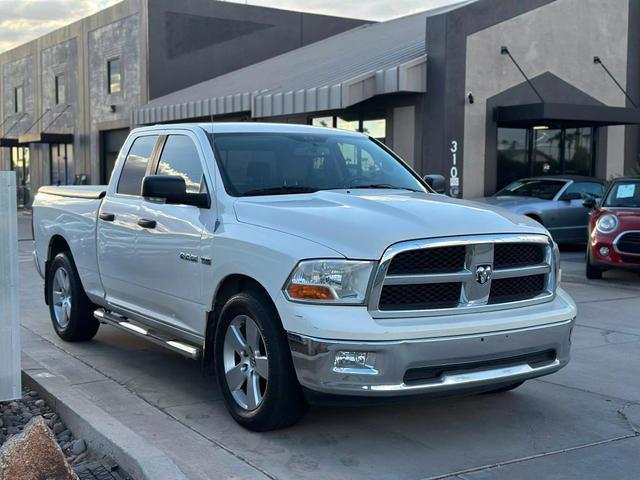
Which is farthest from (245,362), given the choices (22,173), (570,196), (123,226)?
(22,173)

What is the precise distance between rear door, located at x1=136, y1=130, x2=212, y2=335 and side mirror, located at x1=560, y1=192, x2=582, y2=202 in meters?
11.6

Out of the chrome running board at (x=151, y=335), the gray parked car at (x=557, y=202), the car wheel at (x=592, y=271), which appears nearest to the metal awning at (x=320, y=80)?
the gray parked car at (x=557, y=202)

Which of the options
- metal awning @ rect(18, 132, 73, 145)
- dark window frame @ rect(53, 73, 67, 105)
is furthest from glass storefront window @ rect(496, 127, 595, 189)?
dark window frame @ rect(53, 73, 67, 105)

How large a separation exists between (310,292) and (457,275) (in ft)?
2.76

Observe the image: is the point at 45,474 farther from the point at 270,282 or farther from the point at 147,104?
the point at 147,104

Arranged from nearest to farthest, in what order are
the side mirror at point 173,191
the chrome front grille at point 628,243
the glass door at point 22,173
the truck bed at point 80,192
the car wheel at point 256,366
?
the car wheel at point 256,366 < the side mirror at point 173,191 < the truck bed at point 80,192 < the chrome front grille at point 628,243 < the glass door at point 22,173

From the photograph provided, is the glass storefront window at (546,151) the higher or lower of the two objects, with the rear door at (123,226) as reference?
higher

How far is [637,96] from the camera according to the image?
73.2ft

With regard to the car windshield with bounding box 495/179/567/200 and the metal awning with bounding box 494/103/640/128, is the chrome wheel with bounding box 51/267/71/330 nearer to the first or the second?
the car windshield with bounding box 495/179/567/200

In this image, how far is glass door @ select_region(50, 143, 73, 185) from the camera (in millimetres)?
34969

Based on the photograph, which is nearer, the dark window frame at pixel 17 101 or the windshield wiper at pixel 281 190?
the windshield wiper at pixel 281 190

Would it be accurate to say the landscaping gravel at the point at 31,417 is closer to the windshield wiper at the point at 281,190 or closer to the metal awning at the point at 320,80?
the windshield wiper at the point at 281,190

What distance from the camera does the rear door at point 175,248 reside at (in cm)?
542

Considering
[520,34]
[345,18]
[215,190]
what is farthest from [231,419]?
[345,18]
